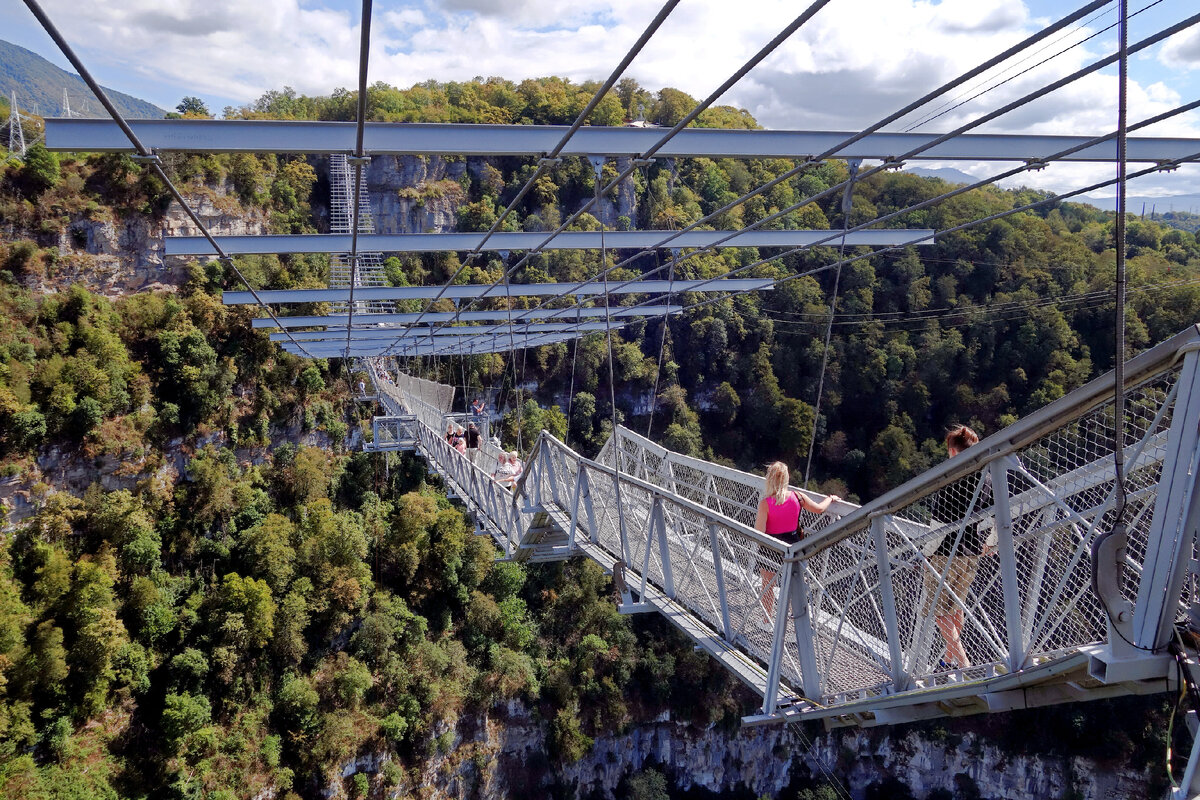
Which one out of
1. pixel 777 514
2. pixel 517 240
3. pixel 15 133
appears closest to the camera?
pixel 777 514

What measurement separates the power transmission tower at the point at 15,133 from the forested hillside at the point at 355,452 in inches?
26.5

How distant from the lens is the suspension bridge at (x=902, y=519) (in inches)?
70.8

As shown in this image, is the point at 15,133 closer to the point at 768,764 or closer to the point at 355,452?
the point at 355,452

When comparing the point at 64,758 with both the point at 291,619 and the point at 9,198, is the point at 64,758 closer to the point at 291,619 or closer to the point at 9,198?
the point at 291,619

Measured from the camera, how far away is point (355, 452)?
2092 cm

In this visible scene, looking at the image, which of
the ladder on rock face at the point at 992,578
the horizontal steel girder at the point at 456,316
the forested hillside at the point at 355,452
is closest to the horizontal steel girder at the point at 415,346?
the horizontal steel girder at the point at 456,316

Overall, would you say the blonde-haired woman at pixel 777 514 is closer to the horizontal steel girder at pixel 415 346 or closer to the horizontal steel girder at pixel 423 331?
the horizontal steel girder at pixel 423 331

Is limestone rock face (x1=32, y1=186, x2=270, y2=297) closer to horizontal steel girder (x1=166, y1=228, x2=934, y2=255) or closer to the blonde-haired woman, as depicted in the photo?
horizontal steel girder (x1=166, y1=228, x2=934, y2=255)

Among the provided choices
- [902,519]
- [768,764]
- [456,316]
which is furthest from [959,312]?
[902,519]

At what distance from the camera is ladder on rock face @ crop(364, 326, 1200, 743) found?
1775 millimetres

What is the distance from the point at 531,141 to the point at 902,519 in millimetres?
3128

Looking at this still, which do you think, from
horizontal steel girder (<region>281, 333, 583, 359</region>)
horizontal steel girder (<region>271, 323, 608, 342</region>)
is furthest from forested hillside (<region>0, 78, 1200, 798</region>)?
horizontal steel girder (<region>281, 333, 583, 359</region>)

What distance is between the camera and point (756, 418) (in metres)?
27.5

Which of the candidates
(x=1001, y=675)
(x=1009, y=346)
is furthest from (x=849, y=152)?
(x=1009, y=346)
